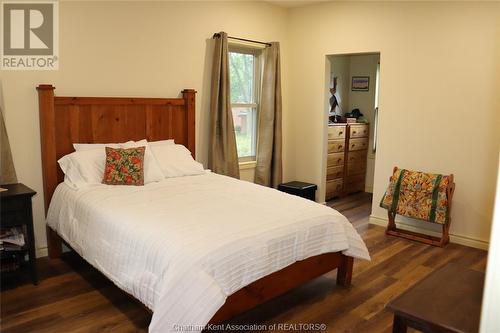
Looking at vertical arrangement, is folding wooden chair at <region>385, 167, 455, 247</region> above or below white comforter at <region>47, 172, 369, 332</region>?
below

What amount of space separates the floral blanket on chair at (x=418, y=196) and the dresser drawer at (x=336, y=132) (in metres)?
1.29

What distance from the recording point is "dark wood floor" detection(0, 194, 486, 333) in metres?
2.46

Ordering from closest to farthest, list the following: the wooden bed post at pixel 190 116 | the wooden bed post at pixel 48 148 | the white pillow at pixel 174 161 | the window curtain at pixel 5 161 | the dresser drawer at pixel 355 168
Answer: the window curtain at pixel 5 161
the wooden bed post at pixel 48 148
the white pillow at pixel 174 161
the wooden bed post at pixel 190 116
the dresser drawer at pixel 355 168

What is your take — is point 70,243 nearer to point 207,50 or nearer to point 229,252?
point 229,252

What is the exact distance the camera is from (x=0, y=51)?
10.1 feet

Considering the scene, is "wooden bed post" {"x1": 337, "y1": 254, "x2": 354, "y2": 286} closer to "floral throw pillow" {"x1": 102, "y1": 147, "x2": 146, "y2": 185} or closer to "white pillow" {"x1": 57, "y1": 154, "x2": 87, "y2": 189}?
"floral throw pillow" {"x1": 102, "y1": 147, "x2": 146, "y2": 185}

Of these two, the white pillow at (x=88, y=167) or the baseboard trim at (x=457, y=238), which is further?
the baseboard trim at (x=457, y=238)

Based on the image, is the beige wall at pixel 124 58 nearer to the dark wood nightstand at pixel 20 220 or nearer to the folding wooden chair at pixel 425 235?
the dark wood nightstand at pixel 20 220

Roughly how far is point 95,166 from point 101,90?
2.39ft

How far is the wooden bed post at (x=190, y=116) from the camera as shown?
411cm

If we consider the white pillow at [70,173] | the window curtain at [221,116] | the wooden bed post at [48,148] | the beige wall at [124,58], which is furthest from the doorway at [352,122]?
the wooden bed post at [48,148]

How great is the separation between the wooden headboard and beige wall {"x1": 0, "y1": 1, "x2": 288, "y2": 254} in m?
0.10

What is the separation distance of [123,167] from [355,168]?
3.60 meters

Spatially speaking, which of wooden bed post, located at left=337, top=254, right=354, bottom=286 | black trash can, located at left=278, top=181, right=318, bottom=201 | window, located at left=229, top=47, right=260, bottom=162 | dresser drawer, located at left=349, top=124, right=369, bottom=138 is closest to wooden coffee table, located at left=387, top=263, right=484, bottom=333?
wooden bed post, located at left=337, top=254, right=354, bottom=286
